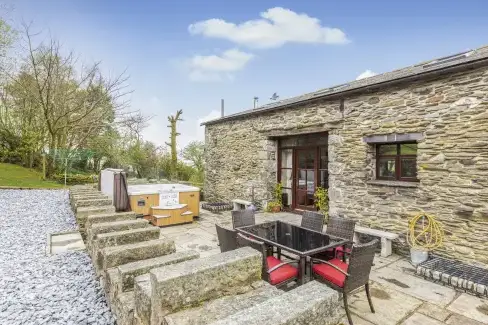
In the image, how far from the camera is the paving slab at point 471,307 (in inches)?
114

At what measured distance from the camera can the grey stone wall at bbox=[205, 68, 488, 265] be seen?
163 inches

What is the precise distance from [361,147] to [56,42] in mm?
16642

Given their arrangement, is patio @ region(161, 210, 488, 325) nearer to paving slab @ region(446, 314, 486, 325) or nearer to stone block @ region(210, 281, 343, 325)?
paving slab @ region(446, 314, 486, 325)

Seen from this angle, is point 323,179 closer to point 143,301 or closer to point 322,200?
point 322,200

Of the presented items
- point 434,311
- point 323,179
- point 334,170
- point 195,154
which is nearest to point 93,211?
point 434,311

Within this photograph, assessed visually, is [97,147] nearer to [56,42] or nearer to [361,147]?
[56,42]

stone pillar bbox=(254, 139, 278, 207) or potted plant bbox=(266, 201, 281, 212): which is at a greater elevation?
stone pillar bbox=(254, 139, 278, 207)

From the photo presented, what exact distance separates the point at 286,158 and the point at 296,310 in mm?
6986

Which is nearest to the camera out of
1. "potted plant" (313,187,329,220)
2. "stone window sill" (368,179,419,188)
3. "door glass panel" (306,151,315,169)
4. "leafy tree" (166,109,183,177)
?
"stone window sill" (368,179,419,188)

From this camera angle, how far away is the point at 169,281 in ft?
5.37

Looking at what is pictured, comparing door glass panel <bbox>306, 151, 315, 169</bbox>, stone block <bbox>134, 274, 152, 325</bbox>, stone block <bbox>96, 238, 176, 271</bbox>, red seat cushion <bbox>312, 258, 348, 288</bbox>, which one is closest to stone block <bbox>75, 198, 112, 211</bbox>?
stone block <bbox>96, 238, 176, 271</bbox>

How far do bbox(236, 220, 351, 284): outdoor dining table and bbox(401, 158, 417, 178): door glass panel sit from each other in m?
2.69

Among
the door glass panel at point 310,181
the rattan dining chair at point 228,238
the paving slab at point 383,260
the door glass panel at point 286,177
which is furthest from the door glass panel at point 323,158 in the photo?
the rattan dining chair at point 228,238

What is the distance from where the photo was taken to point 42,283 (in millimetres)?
3363
